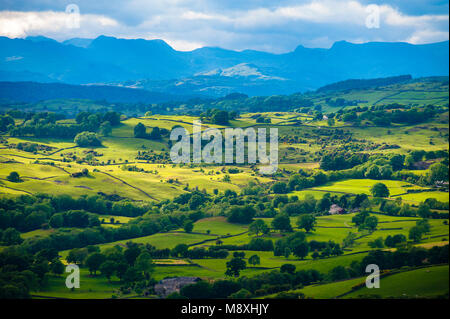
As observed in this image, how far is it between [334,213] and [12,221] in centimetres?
5962

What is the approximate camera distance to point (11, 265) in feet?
204

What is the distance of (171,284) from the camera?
58.8m

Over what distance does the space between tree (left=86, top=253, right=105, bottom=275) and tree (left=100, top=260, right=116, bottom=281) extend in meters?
1.96

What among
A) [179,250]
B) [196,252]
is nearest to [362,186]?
[196,252]

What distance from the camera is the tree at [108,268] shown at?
63500 millimetres

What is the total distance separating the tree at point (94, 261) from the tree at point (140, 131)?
10380cm

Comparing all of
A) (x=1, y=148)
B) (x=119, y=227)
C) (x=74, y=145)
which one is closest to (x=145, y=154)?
(x=74, y=145)

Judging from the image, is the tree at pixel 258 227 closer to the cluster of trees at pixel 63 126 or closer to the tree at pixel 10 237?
the tree at pixel 10 237

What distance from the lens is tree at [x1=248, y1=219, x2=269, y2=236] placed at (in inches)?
3289

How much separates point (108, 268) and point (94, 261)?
11.9ft

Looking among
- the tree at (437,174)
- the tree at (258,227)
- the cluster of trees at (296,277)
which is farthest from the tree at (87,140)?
the cluster of trees at (296,277)

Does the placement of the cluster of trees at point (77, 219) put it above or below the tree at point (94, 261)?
above

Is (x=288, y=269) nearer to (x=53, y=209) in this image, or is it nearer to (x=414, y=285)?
(x=414, y=285)

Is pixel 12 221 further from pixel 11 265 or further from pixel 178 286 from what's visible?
pixel 178 286
